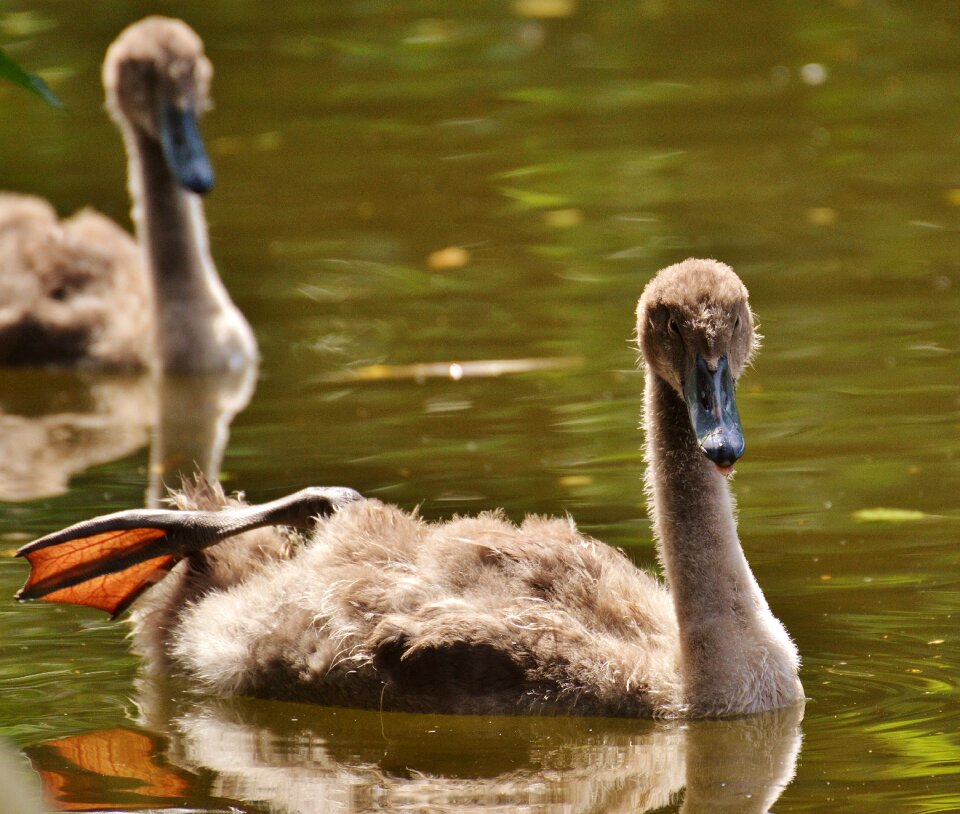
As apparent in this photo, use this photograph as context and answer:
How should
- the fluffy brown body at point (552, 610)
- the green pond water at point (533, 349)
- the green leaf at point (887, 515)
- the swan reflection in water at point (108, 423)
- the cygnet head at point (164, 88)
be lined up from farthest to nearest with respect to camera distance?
1. the cygnet head at point (164, 88)
2. the swan reflection in water at point (108, 423)
3. the green leaf at point (887, 515)
4. the fluffy brown body at point (552, 610)
5. the green pond water at point (533, 349)

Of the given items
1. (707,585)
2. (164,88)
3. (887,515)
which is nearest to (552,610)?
(707,585)

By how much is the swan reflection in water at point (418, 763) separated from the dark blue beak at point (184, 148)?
4815 mm

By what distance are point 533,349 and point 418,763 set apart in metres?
4.38

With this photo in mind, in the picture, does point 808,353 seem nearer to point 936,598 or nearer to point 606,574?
point 936,598

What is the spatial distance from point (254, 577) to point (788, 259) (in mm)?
5324

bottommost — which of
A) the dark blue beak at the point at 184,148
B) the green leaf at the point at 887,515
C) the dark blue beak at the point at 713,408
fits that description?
the green leaf at the point at 887,515

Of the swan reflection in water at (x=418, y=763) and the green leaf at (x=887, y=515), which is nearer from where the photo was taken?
the swan reflection in water at (x=418, y=763)

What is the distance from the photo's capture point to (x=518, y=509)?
7.53m

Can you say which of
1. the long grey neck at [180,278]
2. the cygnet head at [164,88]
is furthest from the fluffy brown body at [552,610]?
the cygnet head at [164,88]

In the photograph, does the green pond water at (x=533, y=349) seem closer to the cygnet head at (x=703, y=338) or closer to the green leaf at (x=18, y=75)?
the cygnet head at (x=703, y=338)

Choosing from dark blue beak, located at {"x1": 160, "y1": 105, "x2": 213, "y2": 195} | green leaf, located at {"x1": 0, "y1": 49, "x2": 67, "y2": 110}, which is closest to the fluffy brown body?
green leaf, located at {"x1": 0, "y1": 49, "x2": 67, "y2": 110}

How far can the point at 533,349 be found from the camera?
9.84 m

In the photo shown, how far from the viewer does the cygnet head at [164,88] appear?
10.7m

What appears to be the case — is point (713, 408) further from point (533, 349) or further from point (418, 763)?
Answer: point (533, 349)
